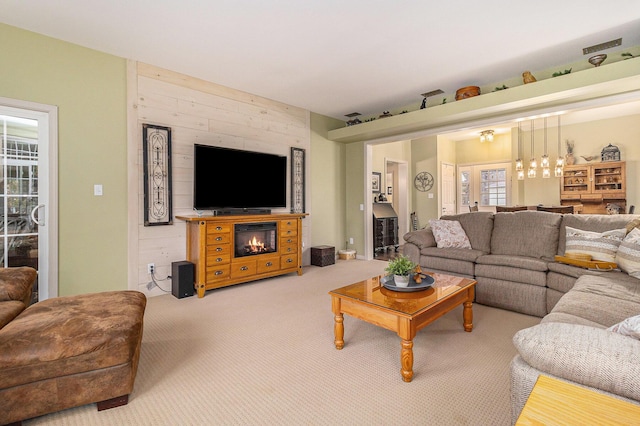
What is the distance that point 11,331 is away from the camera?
1547 millimetres

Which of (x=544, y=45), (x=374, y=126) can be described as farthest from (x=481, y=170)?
(x=544, y=45)

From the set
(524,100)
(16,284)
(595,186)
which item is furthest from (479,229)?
(16,284)

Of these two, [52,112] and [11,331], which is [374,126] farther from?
[11,331]

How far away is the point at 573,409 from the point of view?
790mm

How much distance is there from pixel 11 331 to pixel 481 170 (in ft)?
28.6

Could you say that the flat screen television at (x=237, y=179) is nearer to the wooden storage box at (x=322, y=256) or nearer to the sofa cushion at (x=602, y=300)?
the wooden storage box at (x=322, y=256)

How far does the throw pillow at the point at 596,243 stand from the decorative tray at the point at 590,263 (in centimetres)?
9

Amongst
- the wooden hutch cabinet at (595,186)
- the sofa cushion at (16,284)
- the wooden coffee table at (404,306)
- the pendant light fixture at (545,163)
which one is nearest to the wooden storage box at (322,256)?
the wooden coffee table at (404,306)

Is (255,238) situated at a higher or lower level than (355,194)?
lower

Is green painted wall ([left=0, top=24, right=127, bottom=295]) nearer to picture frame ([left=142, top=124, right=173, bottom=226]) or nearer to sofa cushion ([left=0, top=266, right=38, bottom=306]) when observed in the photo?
picture frame ([left=142, top=124, right=173, bottom=226])

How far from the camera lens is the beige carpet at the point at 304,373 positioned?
1608 millimetres

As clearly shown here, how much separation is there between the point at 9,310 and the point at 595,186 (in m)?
8.48

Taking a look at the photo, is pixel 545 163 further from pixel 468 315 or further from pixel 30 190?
pixel 30 190

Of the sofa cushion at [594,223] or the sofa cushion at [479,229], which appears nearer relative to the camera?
the sofa cushion at [594,223]
